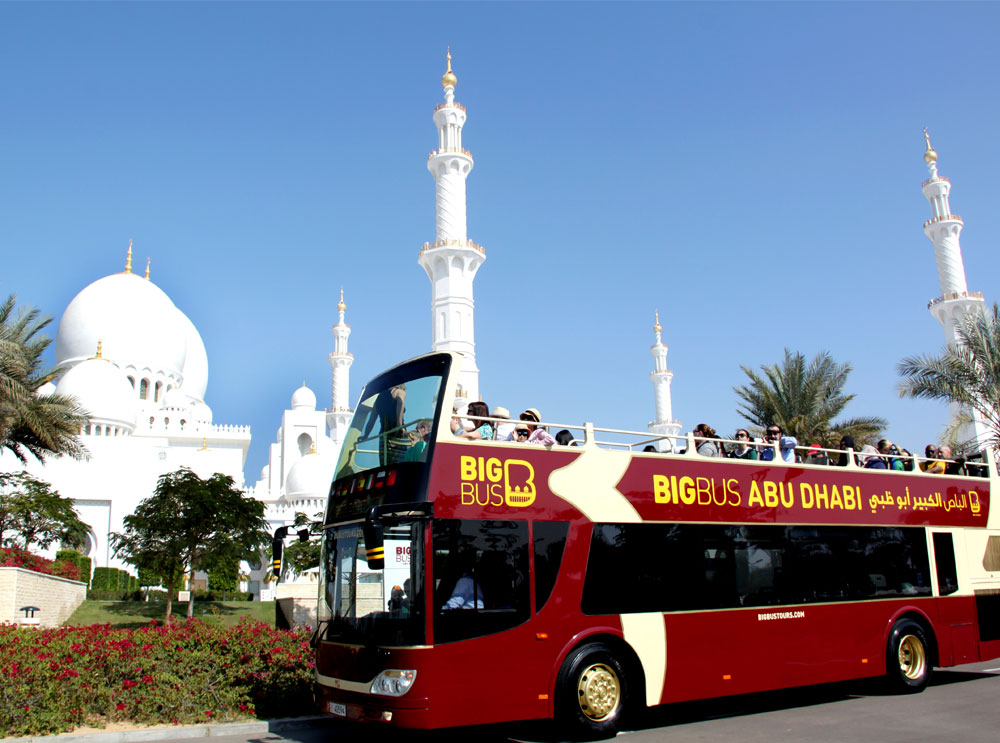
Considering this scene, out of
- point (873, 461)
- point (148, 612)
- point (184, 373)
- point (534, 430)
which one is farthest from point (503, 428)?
point (184, 373)

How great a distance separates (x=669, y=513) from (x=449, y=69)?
3690 cm

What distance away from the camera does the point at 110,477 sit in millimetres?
36875

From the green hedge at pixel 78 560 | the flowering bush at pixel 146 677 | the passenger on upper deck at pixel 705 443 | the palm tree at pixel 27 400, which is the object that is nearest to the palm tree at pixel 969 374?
the passenger on upper deck at pixel 705 443

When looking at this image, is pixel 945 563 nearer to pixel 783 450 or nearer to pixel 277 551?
pixel 783 450

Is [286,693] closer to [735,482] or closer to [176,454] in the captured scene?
[735,482]

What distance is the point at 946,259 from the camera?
40.3m

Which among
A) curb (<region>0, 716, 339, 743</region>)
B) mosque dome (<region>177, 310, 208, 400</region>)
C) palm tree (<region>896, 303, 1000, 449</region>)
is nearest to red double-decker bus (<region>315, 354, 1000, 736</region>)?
curb (<region>0, 716, 339, 743</region>)

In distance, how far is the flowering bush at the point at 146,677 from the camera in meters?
7.90

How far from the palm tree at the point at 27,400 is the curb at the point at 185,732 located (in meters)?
11.0

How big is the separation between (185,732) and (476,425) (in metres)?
4.37

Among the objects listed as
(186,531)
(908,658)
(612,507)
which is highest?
(186,531)

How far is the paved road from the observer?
24.8 feet

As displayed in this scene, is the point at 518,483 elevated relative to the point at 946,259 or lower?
lower

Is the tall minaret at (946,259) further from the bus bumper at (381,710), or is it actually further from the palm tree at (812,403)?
the bus bumper at (381,710)
